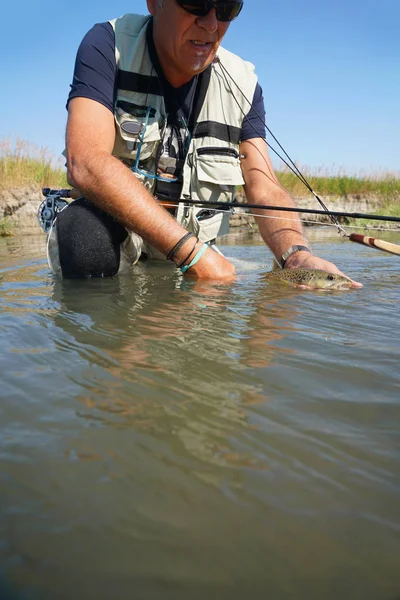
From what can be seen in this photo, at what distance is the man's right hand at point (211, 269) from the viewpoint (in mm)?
3045

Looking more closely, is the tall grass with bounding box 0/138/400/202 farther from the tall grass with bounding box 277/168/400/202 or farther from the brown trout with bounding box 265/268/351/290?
the brown trout with bounding box 265/268/351/290

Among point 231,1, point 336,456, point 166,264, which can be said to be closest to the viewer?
point 336,456

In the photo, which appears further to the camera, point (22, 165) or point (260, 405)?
point (22, 165)

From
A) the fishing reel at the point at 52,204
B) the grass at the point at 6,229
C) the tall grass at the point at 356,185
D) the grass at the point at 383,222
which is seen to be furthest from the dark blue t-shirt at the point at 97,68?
the tall grass at the point at 356,185

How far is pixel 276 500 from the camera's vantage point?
3.05 ft

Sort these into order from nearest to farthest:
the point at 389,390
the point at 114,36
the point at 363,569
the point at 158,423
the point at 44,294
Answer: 1. the point at 363,569
2. the point at 158,423
3. the point at 389,390
4. the point at 44,294
5. the point at 114,36

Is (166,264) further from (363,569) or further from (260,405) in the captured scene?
(363,569)

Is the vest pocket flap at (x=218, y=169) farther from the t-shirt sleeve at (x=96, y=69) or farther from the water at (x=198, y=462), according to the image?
the water at (x=198, y=462)

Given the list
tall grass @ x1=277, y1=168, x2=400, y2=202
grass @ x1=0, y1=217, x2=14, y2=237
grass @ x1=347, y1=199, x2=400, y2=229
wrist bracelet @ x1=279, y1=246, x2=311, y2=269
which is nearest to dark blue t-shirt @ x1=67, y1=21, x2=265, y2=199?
wrist bracelet @ x1=279, y1=246, x2=311, y2=269

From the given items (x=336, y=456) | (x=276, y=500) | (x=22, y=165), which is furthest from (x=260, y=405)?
(x=22, y=165)

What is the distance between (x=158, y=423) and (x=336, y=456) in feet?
1.35

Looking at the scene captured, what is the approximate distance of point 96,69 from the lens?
10.5 ft

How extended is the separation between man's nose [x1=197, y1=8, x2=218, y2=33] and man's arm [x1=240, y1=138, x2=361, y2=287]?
1.01 metres

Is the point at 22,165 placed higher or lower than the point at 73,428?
higher
